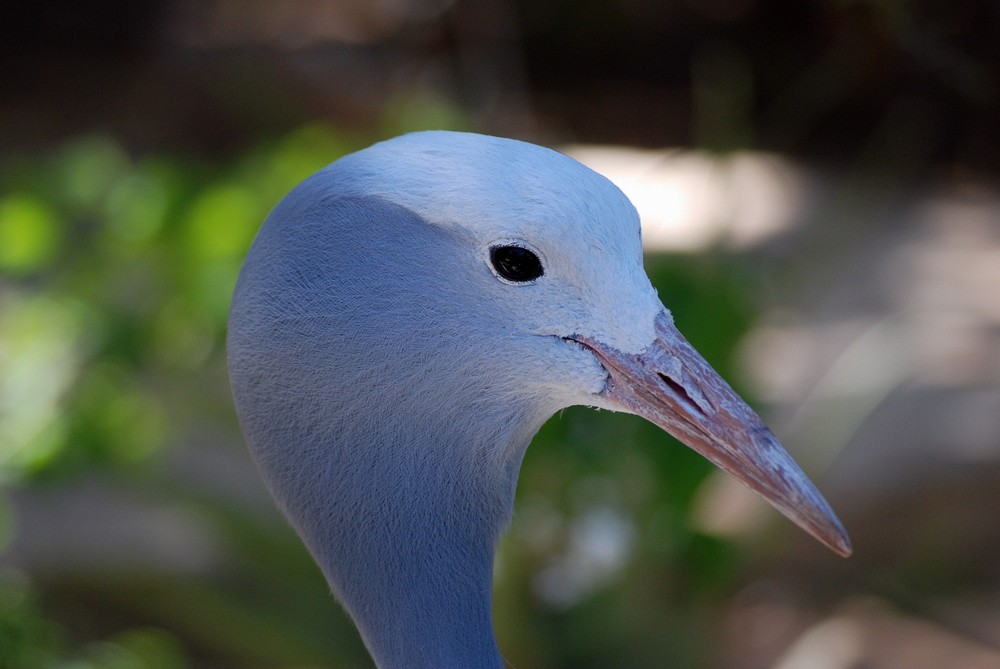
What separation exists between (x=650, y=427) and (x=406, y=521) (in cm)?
181

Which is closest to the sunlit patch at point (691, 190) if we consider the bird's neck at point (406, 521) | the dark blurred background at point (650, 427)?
the dark blurred background at point (650, 427)

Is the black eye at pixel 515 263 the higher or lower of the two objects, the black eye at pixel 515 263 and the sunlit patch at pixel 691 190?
the lower

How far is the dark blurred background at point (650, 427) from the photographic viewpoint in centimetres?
301

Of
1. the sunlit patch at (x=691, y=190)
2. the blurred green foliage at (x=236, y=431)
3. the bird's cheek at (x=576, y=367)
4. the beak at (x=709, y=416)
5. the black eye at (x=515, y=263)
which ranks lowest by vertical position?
the beak at (x=709, y=416)

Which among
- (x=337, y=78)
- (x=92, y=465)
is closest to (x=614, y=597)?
(x=92, y=465)

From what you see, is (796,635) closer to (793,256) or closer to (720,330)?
(720,330)

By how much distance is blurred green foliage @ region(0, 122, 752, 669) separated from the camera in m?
2.98

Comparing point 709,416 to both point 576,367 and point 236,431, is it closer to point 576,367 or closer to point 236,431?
point 576,367

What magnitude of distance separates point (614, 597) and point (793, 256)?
2.13 metres

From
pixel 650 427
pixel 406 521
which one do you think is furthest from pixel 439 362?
pixel 650 427

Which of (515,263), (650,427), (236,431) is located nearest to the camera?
(515,263)

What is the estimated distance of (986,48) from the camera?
7.97ft

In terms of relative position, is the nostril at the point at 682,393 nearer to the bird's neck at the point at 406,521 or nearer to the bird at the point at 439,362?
the bird at the point at 439,362

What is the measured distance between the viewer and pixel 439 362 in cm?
136
